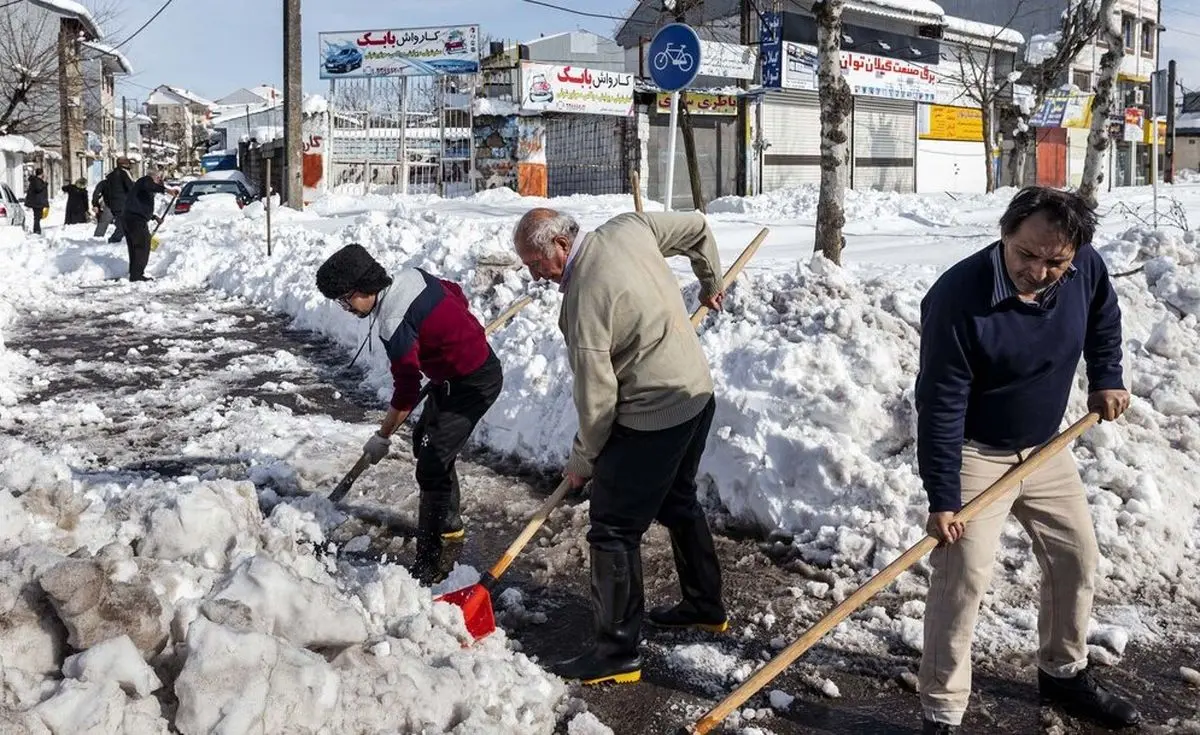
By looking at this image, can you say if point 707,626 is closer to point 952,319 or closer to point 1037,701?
point 1037,701

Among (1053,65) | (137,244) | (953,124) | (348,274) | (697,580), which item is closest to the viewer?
(697,580)

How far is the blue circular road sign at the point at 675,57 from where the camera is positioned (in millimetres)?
7664

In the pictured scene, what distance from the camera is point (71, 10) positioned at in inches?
1601

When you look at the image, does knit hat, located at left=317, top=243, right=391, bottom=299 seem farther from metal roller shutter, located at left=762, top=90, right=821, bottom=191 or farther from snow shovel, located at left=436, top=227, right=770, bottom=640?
metal roller shutter, located at left=762, top=90, right=821, bottom=191

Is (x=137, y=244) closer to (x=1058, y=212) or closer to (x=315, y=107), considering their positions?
(x=315, y=107)

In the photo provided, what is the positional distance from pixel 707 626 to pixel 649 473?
855 millimetres

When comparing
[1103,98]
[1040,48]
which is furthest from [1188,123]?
[1103,98]

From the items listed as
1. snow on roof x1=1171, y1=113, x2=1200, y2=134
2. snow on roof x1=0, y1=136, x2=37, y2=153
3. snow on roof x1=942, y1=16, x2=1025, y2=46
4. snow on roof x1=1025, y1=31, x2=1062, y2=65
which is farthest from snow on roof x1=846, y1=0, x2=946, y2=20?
snow on roof x1=1171, y1=113, x2=1200, y2=134

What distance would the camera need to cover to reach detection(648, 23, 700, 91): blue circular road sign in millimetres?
7664

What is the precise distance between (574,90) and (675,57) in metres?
16.6

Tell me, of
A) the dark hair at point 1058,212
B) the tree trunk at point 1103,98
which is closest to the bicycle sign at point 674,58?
the dark hair at point 1058,212

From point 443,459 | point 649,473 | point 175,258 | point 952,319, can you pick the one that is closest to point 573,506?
point 443,459

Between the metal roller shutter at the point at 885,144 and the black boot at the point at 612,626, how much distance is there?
28.0 metres

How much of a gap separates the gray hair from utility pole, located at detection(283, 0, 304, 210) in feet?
53.7
